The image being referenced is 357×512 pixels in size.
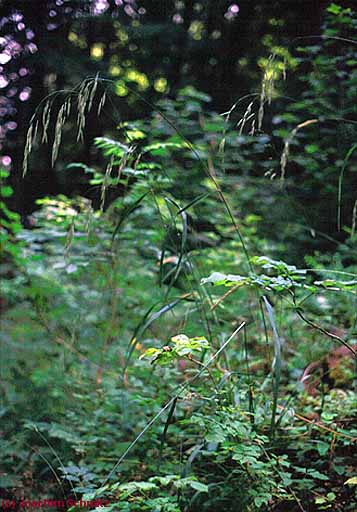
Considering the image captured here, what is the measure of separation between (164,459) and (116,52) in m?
5.57

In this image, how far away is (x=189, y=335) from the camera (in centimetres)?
238

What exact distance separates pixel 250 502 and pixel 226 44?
Result: 5983 millimetres

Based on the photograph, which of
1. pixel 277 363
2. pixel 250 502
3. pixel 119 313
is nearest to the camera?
pixel 277 363

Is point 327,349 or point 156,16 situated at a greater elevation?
point 156,16

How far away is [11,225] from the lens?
3.17 m

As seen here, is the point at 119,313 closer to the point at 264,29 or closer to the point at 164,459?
the point at 164,459

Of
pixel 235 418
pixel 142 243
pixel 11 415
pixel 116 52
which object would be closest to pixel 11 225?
pixel 142 243

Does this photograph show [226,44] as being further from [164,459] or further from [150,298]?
[164,459]

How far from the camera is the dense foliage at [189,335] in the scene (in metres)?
1.62

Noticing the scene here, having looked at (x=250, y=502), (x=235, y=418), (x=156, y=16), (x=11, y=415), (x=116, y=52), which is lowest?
Result: (x=11, y=415)

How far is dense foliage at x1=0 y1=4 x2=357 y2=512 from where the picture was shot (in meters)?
1.62

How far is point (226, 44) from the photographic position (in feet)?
21.9

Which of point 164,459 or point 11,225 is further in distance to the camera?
point 11,225

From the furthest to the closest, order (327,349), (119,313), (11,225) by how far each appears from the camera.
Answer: (119,313) → (11,225) → (327,349)
